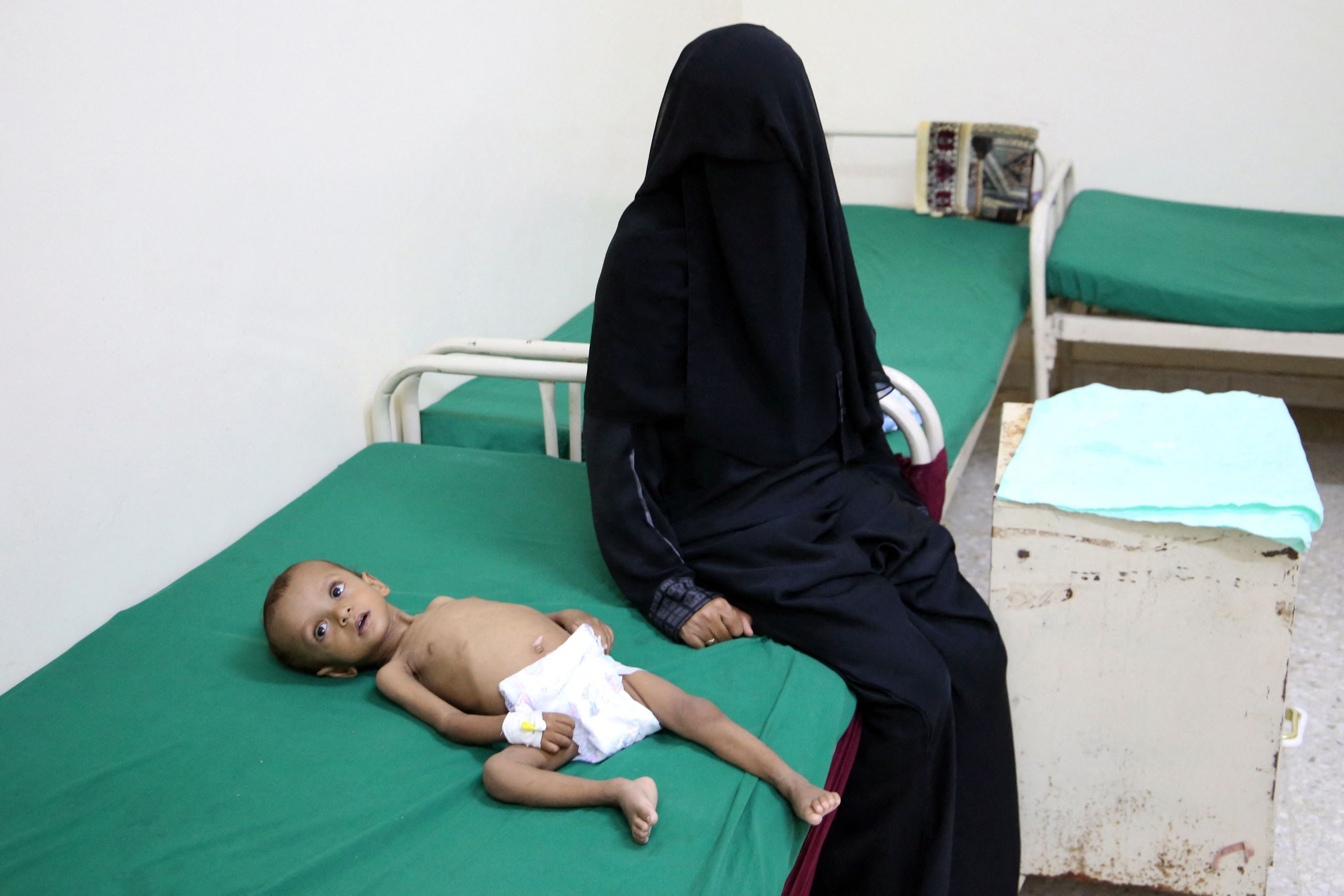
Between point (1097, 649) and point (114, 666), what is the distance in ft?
5.21

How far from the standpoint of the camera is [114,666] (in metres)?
1.74

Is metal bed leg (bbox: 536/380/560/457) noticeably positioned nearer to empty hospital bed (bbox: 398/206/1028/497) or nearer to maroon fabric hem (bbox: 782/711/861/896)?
empty hospital bed (bbox: 398/206/1028/497)

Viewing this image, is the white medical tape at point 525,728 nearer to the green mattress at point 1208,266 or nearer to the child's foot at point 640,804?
the child's foot at point 640,804

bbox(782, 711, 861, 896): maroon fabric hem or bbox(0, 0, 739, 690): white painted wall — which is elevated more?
bbox(0, 0, 739, 690): white painted wall

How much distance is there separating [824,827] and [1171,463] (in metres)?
0.86

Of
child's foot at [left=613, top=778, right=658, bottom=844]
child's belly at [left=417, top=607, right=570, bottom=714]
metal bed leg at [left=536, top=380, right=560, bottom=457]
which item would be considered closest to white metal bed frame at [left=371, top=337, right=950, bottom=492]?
metal bed leg at [left=536, top=380, right=560, bottom=457]

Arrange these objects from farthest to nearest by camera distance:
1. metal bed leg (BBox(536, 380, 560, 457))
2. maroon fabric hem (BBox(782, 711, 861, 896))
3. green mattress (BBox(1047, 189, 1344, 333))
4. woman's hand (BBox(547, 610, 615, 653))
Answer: green mattress (BBox(1047, 189, 1344, 333)), metal bed leg (BBox(536, 380, 560, 457)), woman's hand (BBox(547, 610, 615, 653)), maroon fabric hem (BBox(782, 711, 861, 896))

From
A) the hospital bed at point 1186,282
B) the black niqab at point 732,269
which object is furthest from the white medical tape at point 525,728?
the hospital bed at point 1186,282

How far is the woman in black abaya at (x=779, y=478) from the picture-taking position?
1743 mm

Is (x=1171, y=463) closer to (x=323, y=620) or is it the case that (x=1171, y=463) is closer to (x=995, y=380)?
(x=995, y=380)

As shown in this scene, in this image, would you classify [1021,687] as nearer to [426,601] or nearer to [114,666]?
[426,601]

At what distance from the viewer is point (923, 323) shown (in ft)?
11.2

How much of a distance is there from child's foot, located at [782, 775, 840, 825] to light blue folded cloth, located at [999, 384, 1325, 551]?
65 cm

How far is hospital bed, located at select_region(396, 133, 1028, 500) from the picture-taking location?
2.67 metres
